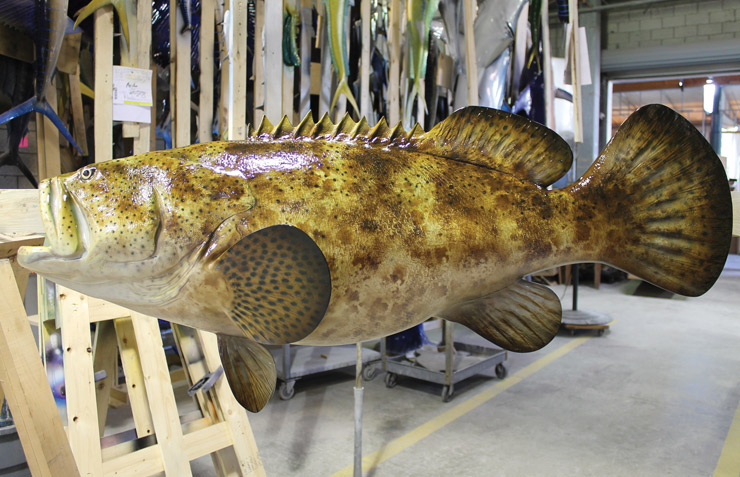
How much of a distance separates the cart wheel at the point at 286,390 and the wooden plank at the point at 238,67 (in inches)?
92.0

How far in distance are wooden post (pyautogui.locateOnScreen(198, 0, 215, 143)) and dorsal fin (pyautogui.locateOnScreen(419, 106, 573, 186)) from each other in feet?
6.01

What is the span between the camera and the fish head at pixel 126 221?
0.63m

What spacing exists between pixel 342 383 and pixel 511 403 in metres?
1.26

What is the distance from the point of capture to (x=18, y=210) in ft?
3.66

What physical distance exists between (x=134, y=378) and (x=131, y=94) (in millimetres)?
1162

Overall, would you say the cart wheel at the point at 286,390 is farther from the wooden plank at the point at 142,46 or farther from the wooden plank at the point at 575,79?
the wooden plank at the point at 575,79

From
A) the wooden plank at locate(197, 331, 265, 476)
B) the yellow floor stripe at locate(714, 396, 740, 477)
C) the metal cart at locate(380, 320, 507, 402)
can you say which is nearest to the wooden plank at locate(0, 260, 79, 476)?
the wooden plank at locate(197, 331, 265, 476)

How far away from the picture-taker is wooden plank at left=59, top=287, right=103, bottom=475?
1.84 m

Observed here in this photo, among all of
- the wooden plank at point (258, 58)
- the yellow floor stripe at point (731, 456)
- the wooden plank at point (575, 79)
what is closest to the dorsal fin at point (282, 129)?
the wooden plank at point (575, 79)

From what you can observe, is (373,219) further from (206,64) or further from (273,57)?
(206,64)

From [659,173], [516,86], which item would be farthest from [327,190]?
[516,86]

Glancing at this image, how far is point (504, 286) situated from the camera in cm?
81

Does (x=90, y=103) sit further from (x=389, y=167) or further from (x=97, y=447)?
(x=389, y=167)

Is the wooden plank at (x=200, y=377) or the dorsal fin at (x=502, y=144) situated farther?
the wooden plank at (x=200, y=377)
